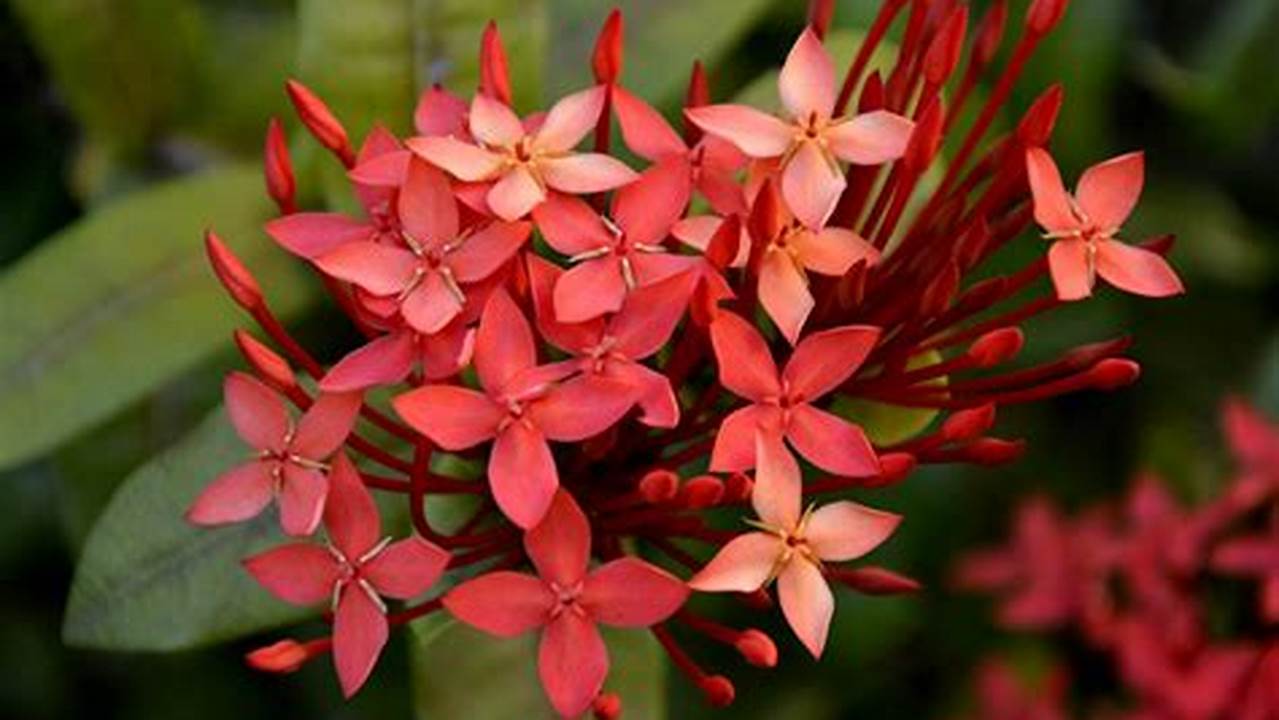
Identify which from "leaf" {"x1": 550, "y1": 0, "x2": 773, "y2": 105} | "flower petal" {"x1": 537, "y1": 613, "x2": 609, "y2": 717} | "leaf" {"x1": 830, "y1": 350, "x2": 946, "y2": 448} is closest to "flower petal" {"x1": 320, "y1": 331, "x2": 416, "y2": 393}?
"flower petal" {"x1": 537, "y1": 613, "x2": 609, "y2": 717}

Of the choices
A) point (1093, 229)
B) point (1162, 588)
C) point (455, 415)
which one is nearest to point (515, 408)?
point (455, 415)

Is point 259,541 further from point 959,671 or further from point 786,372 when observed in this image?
point 959,671

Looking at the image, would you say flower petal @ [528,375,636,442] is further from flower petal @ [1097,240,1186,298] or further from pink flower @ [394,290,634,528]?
flower petal @ [1097,240,1186,298]

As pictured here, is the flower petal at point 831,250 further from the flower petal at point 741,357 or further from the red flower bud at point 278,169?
the red flower bud at point 278,169

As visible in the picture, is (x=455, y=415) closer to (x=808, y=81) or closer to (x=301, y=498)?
(x=301, y=498)

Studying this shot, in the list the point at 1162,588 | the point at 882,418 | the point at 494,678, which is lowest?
the point at 1162,588
